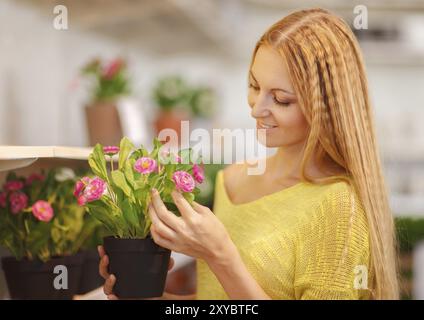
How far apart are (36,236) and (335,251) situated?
Answer: 0.39 meters

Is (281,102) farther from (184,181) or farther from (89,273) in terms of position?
(89,273)

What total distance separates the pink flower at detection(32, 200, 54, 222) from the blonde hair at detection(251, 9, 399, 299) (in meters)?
0.34

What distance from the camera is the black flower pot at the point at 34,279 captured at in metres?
0.87

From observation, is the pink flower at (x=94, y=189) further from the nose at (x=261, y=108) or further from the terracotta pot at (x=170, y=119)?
the terracotta pot at (x=170, y=119)

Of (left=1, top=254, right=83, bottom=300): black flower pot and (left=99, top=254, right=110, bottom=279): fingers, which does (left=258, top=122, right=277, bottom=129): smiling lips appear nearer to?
(left=99, top=254, right=110, bottom=279): fingers

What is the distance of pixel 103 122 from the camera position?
5.09 ft

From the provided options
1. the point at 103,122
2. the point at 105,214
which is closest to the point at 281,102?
the point at 105,214

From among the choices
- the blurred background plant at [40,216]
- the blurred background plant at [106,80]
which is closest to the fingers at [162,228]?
the blurred background plant at [40,216]

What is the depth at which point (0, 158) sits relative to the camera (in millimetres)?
739

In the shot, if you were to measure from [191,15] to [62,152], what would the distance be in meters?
1.32

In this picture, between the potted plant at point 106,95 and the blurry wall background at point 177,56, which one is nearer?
the blurry wall background at point 177,56

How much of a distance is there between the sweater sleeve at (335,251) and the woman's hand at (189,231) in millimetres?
113
